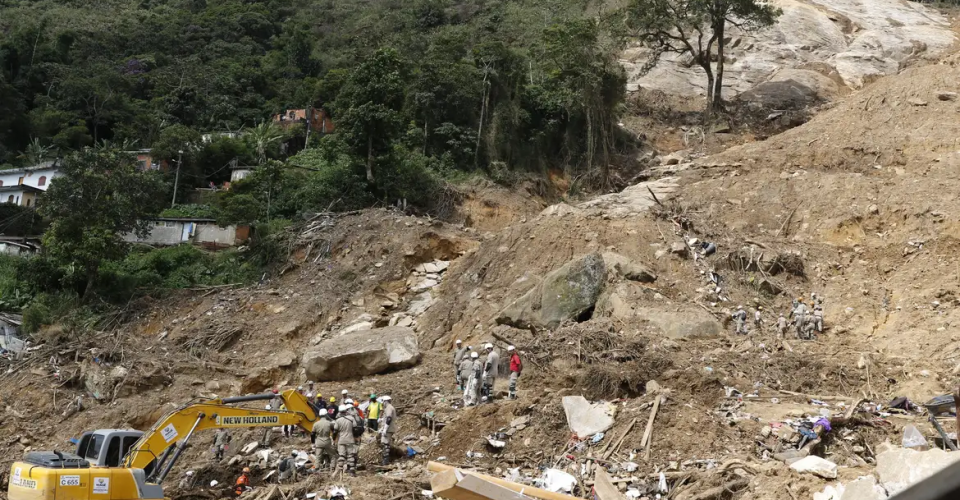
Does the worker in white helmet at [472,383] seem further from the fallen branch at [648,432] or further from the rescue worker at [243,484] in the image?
the rescue worker at [243,484]

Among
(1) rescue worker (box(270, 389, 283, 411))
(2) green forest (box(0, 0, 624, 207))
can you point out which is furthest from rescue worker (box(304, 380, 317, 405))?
(2) green forest (box(0, 0, 624, 207))

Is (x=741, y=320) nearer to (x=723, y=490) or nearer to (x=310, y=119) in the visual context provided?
(x=723, y=490)

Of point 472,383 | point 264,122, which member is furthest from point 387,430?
point 264,122

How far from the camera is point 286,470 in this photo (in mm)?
10484

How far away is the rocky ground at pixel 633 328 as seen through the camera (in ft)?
33.3

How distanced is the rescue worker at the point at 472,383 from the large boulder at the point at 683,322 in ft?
11.5

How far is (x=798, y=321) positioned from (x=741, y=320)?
0.94 meters

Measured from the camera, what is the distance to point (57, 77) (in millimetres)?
37094

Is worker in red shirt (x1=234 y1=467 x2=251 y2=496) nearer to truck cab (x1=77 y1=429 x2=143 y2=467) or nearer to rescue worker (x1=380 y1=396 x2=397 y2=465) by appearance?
truck cab (x1=77 y1=429 x2=143 y2=467)

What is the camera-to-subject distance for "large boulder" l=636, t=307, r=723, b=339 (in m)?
14.4

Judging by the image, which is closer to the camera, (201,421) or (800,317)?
(201,421)

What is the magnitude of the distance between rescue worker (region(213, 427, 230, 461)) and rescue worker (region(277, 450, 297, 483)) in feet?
5.30

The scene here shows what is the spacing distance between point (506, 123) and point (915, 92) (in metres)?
11.0

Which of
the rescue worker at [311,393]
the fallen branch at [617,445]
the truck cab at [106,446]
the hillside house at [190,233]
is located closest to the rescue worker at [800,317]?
the fallen branch at [617,445]
